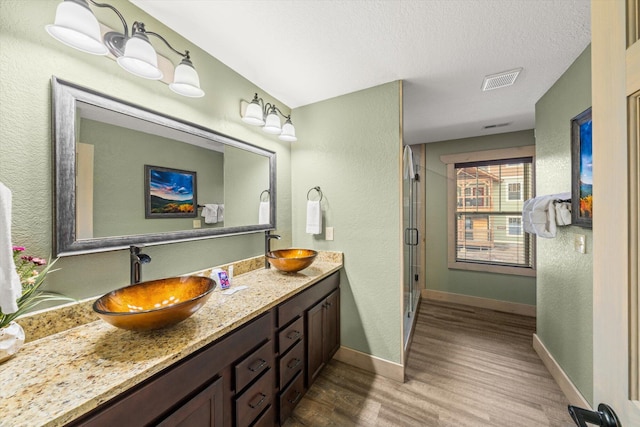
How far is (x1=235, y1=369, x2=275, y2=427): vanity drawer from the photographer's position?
44.5 inches

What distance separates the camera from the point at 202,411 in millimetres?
950

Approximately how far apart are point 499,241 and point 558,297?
5.29 feet

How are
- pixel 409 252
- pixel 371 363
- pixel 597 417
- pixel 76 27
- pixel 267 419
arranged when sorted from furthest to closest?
pixel 409 252
pixel 371 363
pixel 267 419
pixel 76 27
pixel 597 417

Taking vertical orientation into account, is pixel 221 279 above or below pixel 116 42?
below

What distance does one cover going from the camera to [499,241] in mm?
3416

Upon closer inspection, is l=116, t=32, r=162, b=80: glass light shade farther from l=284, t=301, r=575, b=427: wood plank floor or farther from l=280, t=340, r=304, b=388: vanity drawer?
l=284, t=301, r=575, b=427: wood plank floor

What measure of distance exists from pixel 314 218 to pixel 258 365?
50.2 inches

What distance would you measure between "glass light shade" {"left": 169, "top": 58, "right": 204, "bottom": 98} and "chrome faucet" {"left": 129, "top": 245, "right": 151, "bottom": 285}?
882mm

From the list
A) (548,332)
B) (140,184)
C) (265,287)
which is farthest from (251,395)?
(548,332)

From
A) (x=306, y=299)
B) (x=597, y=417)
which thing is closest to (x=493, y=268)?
(x=306, y=299)

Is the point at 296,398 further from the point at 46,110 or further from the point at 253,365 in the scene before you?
the point at 46,110

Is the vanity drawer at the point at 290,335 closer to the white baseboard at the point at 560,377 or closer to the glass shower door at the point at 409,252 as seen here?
the glass shower door at the point at 409,252

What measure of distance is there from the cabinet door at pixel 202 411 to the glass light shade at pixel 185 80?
1.46 m

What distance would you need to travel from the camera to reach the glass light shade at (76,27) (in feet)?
2.93
